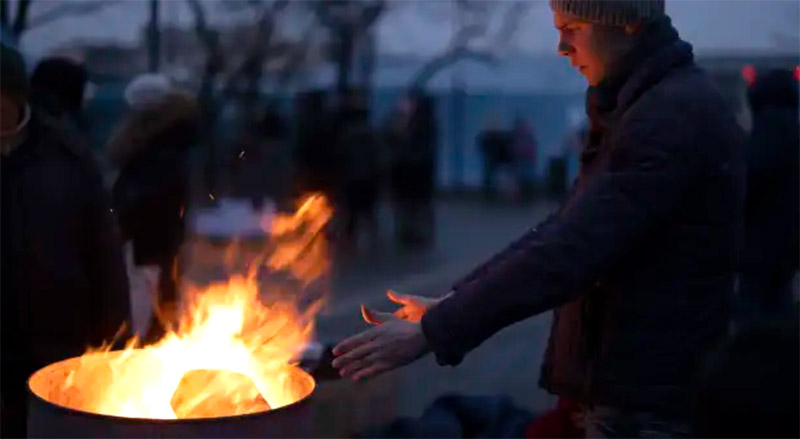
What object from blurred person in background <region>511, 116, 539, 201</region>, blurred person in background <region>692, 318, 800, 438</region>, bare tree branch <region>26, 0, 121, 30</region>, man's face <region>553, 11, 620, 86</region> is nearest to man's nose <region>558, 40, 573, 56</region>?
man's face <region>553, 11, 620, 86</region>

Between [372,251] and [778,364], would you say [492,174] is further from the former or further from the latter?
[778,364]

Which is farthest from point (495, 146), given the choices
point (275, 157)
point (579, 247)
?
point (579, 247)

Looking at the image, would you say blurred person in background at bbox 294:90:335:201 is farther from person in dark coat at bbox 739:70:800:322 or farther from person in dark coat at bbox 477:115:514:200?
person in dark coat at bbox 739:70:800:322

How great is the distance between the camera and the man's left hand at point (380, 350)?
2.03m

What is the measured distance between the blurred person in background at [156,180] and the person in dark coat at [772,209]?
8.32 ft

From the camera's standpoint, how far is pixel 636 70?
2146 mm

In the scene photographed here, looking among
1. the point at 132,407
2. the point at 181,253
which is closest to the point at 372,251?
the point at 181,253

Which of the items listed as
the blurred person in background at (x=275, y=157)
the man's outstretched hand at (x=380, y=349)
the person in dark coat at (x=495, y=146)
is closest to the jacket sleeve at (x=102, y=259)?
the man's outstretched hand at (x=380, y=349)

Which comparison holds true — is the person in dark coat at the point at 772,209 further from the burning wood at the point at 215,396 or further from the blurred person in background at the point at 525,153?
the blurred person in background at the point at 525,153

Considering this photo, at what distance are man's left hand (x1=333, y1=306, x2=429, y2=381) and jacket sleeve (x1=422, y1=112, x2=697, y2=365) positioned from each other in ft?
0.10

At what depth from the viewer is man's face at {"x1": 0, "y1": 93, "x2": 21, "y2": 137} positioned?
307cm

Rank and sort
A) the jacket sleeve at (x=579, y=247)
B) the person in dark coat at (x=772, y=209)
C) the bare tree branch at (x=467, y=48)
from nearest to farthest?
the jacket sleeve at (x=579, y=247) < the person in dark coat at (x=772, y=209) < the bare tree branch at (x=467, y=48)

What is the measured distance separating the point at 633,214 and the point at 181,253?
3064 mm

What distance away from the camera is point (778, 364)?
1.34m
